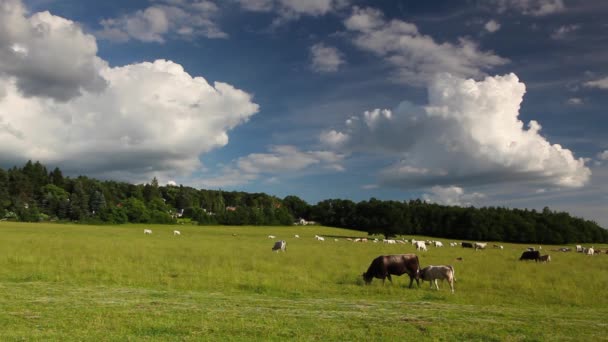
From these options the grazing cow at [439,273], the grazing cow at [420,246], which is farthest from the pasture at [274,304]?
the grazing cow at [420,246]

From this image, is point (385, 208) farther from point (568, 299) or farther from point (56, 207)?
point (56, 207)

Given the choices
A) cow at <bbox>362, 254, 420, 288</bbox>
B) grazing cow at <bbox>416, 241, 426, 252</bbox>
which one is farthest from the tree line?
cow at <bbox>362, 254, 420, 288</bbox>

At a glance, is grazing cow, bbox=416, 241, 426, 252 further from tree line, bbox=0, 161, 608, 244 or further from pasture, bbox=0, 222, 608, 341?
tree line, bbox=0, 161, 608, 244

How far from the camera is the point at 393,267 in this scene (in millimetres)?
22391

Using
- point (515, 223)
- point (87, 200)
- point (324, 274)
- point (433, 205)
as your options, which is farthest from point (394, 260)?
point (87, 200)

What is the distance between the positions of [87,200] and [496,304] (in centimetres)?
13379

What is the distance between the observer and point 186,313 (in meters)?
12.5

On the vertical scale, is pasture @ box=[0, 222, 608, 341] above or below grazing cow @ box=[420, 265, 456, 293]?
below

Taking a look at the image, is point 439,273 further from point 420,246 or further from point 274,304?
point 420,246

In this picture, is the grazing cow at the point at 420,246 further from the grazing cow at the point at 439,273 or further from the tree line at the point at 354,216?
the tree line at the point at 354,216

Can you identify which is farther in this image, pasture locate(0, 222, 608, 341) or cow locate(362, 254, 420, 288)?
cow locate(362, 254, 420, 288)

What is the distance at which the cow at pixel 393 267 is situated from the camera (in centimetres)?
2194

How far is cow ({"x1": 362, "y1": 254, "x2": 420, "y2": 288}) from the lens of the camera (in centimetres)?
2194

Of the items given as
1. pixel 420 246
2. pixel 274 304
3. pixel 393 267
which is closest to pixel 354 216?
pixel 420 246
